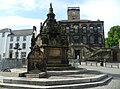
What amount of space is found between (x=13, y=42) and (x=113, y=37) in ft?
115

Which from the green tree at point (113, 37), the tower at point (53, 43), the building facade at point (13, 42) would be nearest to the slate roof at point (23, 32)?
the building facade at point (13, 42)

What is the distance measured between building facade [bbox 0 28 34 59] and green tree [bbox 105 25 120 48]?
28.1 metres

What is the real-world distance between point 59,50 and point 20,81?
7.25 meters

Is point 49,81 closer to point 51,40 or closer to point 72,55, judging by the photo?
point 51,40

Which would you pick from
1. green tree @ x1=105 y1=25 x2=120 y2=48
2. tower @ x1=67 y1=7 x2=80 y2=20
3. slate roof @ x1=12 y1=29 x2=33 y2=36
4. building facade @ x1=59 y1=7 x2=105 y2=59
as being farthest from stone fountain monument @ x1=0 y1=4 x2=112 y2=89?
tower @ x1=67 y1=7 x2=80 y2=20

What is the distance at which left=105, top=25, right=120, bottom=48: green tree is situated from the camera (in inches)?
2602

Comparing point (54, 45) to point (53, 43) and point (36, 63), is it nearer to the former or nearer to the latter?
point (53, 43)

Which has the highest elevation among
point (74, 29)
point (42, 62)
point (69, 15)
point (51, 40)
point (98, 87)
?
point (69, 15)

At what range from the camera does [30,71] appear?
43.7 feet

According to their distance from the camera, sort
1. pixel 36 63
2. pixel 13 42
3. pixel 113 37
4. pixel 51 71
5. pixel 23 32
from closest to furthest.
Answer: pixel 36 63
pixel 51 71
pixel 13 42
pixel 23 32
pixel 113 37

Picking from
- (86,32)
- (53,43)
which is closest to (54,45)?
(53,43)

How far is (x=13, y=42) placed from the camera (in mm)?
62312

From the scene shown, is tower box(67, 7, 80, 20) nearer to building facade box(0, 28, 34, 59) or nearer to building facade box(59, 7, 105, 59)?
building facade box(59, 7, 105, 59)

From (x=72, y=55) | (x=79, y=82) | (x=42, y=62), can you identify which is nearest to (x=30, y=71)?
(x=42, y=62)
